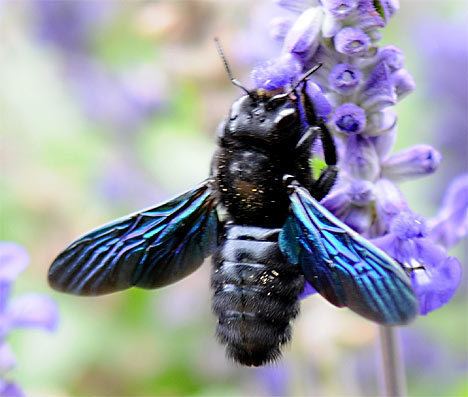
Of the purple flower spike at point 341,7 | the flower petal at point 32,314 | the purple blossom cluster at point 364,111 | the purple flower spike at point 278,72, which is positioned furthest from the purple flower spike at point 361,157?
the flower petal at point 32,314

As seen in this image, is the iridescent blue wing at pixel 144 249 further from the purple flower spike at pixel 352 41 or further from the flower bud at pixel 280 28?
the purple flower spike at pixel 352 41

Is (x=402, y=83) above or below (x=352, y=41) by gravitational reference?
below

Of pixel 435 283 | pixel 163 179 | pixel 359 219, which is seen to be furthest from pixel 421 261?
pixel 163 179

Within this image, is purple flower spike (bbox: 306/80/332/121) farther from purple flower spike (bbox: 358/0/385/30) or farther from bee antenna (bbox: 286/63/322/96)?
purple flower spike (bbox: 358/0/385/30)

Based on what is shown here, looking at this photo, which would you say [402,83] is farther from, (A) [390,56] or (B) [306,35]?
(B) [306,35]

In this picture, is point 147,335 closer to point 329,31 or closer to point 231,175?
point 231,175

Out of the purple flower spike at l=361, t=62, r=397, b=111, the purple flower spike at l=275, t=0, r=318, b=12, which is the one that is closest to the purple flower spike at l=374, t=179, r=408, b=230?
the purple flower spike at l=361, t=62, r=397, b=111
